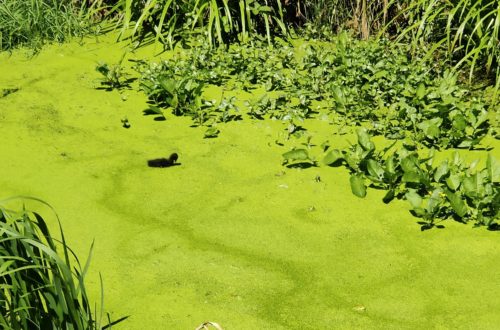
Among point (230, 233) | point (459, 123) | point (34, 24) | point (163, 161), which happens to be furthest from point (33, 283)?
point (34, 24)

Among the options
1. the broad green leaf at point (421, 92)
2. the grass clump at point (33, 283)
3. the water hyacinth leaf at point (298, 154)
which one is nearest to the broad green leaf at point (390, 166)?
the water hyacinth leaf at point (298, 154)

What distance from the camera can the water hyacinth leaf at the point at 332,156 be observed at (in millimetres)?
3971

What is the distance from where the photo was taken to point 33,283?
2.26 metres

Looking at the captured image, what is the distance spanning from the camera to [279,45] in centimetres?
557

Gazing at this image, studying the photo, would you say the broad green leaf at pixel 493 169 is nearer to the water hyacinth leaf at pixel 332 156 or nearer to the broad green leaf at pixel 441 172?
the broad green leaf at pixel 441 172

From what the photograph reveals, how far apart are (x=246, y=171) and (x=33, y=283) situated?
6.17 feet

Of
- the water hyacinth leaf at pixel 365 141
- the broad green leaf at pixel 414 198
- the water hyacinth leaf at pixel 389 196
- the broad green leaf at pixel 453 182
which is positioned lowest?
the water hyacinth leaf at pixel 389 196

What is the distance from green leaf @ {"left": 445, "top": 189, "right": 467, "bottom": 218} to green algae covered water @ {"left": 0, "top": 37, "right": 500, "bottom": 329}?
0.24 ft

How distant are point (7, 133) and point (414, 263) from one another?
2.34 m

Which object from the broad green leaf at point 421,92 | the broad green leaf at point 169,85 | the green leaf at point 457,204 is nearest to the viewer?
the green leaf at point 457,204

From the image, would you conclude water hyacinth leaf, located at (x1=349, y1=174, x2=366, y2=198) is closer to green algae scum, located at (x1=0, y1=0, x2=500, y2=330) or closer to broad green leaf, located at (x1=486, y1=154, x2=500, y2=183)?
green algae scum, located at (x1=0, y1=0, x2=500, y2=330)

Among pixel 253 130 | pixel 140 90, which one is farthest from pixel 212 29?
pixel 253 130

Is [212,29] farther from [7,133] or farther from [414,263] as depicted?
[414,263]

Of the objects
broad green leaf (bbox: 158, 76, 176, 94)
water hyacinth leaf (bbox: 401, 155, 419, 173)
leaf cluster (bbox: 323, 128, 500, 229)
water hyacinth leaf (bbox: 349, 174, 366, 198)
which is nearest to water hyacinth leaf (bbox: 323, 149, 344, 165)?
leaf cluster (bbox: 323, 128, 500, 229)
